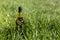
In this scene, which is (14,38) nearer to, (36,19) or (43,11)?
(36,19)

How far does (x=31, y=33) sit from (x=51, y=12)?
5.07 feet

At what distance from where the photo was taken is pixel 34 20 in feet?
17.6

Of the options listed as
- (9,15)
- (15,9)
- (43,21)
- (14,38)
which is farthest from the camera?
(15,9)

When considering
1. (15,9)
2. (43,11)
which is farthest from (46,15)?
(15,9)

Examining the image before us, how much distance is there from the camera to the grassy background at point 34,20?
4.79 meters

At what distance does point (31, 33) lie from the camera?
→ 15.9 ft

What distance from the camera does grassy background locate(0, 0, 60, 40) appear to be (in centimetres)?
479

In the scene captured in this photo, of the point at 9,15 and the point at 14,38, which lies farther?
the point at 9,15

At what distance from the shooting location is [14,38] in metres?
4.63

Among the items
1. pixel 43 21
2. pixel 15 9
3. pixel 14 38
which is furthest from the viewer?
pixel 15 9

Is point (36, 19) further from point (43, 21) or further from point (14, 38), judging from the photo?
point (14, 38)

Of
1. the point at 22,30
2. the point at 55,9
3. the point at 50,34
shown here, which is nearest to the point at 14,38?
the point at 22,30

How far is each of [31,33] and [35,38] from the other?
0.22 m

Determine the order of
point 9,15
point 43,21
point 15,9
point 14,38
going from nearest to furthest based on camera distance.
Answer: point 14,38 < point 43,21 < point 9,15 < point 15,9
